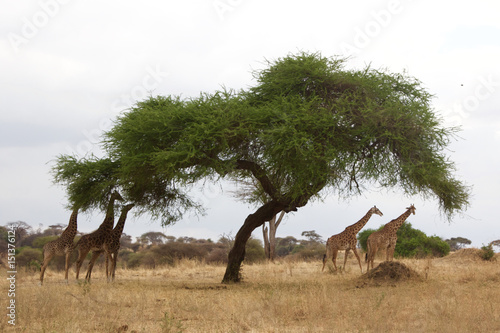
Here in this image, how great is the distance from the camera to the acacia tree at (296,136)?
15508mm

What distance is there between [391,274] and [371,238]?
99.3 inches

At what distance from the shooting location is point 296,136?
15086 mm

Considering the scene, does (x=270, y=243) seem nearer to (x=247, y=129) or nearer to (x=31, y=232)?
(x=247, y=129)

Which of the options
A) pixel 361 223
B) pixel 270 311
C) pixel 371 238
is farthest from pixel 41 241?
pixel 270 311

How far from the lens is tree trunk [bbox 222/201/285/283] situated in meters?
17.9

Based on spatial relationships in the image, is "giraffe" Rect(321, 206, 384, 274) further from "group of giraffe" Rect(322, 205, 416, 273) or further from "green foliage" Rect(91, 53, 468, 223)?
"green foliage" Rect(91, 53, 468, 223)

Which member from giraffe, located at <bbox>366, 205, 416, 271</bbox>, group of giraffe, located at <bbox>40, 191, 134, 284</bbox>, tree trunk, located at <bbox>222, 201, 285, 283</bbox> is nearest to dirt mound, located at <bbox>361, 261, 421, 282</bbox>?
giraffe, located at <bbox>366, 205, 416, 271</bbox>

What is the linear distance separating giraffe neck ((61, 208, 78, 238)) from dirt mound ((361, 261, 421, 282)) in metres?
9.19

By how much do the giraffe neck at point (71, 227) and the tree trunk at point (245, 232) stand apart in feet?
16.9

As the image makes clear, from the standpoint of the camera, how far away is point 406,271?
16266 millimetres

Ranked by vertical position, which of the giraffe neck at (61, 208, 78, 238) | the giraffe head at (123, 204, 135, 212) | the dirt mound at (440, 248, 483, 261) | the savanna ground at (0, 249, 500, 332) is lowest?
the savanna ground at (0, 249, 500, 332)

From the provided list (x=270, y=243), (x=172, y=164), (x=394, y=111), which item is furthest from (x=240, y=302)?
(x=270, y=243)

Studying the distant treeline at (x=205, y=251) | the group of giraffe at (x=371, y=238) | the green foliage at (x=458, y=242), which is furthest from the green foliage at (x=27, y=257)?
the green foliage at (x=458, y=242)

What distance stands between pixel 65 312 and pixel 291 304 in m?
4.58
